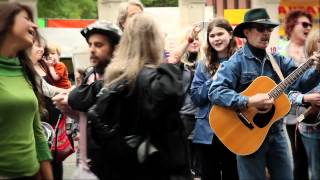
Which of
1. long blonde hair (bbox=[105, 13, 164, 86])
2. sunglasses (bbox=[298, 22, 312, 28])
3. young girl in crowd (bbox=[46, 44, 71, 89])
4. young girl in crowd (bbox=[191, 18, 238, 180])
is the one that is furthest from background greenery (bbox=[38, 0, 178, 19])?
long blonde hair (bbox=[105, 13, 164, 86])

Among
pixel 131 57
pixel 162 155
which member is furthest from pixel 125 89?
pixel 162 155

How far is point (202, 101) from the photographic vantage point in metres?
5.82

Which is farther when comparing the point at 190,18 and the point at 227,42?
the point at 190,18

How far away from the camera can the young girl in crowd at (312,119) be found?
18.0ft

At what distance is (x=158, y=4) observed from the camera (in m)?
39.3

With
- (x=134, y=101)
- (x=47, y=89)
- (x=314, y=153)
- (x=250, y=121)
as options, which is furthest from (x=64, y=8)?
(x=134, y=101)

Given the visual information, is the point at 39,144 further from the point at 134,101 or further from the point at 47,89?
the point at 47,89

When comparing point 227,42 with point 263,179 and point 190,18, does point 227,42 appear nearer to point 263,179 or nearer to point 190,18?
point 263,179

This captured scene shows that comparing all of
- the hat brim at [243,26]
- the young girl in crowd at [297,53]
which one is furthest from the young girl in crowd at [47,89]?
the young girl in crowd at [297,53]

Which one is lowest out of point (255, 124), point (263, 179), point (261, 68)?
point (263, 179)

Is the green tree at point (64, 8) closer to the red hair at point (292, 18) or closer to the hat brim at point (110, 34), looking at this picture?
the red hair at point (292, 18)

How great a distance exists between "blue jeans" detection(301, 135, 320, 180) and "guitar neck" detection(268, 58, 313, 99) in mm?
1103

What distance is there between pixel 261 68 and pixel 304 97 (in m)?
0.72

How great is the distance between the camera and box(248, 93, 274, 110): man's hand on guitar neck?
484 centimetres
